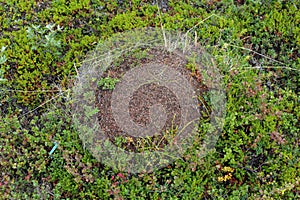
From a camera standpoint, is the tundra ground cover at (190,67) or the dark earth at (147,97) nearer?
the tundra ground cover at (190,67)

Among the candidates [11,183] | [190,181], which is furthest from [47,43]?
[190,181]

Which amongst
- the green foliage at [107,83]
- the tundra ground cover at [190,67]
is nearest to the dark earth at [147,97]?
the green foliage at [107,83]

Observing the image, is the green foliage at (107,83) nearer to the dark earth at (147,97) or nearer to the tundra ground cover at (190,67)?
the dark earth at (147,97)

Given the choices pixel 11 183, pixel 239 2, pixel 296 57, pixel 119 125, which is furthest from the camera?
pixel 239 2

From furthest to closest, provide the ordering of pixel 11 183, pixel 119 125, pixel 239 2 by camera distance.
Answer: pixel 239 2 < pixel 119 125 < pixel 11 183

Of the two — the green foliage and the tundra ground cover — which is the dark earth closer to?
the green foliage

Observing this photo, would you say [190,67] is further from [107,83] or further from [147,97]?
[107,83]

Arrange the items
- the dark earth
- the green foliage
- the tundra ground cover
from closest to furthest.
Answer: the tundra ground cover < the dark earth < the green foliage

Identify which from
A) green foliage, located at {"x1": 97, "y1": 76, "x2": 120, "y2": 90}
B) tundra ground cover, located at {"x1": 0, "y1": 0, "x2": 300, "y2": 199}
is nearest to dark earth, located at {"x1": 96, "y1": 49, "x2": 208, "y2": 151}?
green foliage, located at {"x1": 97, "y1": 76, "x2": 120, "y2": 90}

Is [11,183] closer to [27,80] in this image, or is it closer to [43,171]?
[43,171]

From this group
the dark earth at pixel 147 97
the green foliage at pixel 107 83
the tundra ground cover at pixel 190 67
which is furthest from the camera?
the green foliage at pixel 107 83

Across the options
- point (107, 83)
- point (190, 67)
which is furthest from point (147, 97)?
point (190, 67)
